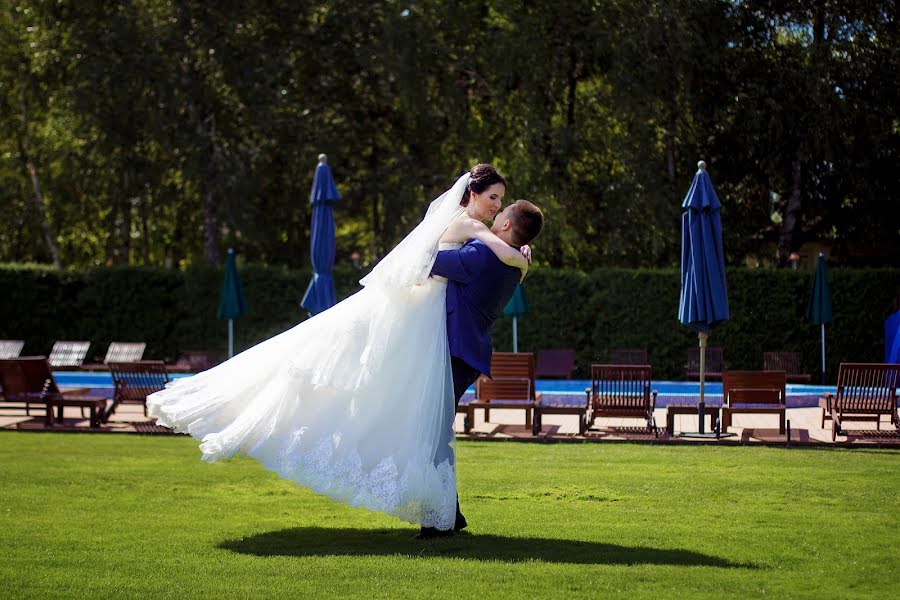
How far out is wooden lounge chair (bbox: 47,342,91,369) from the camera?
2780 centimetres

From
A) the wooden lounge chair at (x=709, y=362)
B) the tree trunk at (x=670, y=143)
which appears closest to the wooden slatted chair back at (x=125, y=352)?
the wooden lounge chair at (x=709, y=362)

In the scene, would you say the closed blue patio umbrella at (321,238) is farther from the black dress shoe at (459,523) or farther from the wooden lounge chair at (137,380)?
the black dress shoe at (459,523)

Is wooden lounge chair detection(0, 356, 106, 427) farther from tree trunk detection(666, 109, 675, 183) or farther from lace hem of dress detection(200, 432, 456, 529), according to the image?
tree trunk detection(666, 109, 675, 183)

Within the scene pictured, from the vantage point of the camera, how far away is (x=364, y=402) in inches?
303

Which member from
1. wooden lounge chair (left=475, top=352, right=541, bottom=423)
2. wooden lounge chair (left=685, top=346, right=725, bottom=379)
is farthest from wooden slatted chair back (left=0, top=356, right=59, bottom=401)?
wooden lounge chair (left=685, top=346, right=725, bottom=379)

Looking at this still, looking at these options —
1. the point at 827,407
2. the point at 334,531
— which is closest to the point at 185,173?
the point at 827,407

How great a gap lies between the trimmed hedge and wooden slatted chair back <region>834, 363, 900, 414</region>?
10211 millimetres

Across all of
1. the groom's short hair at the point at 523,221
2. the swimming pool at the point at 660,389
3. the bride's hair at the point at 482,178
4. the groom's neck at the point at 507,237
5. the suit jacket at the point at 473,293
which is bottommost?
the swimming pool at the point at 660,389

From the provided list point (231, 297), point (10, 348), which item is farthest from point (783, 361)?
point (10, 348)

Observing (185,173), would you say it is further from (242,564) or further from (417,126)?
(242,564)

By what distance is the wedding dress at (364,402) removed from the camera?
24.6ft

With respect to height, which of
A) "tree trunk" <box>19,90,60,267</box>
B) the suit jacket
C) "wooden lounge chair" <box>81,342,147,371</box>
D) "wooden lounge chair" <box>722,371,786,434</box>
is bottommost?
"wooden lounge chair" <box>81,342,147,371</box>

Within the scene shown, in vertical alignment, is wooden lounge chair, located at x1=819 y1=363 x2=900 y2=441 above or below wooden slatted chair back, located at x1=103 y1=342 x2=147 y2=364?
above

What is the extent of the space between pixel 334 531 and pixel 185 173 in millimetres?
23935
